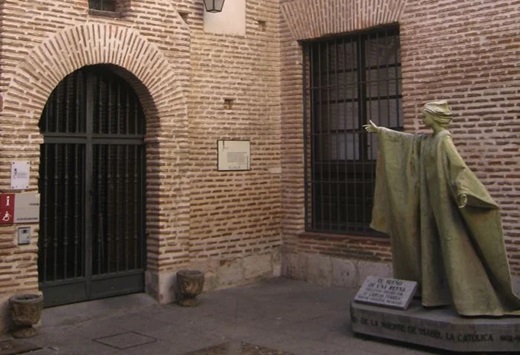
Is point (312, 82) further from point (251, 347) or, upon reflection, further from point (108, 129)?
point (251, 347)

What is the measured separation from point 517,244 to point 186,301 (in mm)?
4174

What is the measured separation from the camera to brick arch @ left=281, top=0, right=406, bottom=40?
8.55 metres

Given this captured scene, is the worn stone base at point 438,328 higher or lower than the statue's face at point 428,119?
→ lower

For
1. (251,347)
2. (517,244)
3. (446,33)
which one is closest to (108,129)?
(251,347)

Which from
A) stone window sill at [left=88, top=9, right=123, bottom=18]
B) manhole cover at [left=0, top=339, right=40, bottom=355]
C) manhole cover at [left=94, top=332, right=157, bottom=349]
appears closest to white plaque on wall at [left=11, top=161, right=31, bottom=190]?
manhole cover at [left=0, top=339, right=40, bottom=355]

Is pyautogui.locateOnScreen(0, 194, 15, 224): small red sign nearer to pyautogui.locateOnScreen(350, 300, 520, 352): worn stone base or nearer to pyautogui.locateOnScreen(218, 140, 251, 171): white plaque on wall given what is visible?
pyautogui.locateOnScreen(218, 140, 251, 171): white plaque on wall

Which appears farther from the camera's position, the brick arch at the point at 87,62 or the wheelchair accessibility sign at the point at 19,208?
the brick arch at the point at 87,62

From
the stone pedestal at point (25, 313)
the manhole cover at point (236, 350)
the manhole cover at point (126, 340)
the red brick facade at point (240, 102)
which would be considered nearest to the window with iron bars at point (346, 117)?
the red brick facade at point (240, 102)

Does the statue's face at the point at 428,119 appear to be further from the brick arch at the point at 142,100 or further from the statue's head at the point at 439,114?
the brick arch at the point at 142,100

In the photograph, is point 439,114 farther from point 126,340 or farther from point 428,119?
point 126,340

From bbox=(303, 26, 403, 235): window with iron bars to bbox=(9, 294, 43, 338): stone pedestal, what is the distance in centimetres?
439

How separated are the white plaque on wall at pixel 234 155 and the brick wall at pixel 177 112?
4.2 inches

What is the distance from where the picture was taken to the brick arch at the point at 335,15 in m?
8.55

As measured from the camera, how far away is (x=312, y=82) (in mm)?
9625
